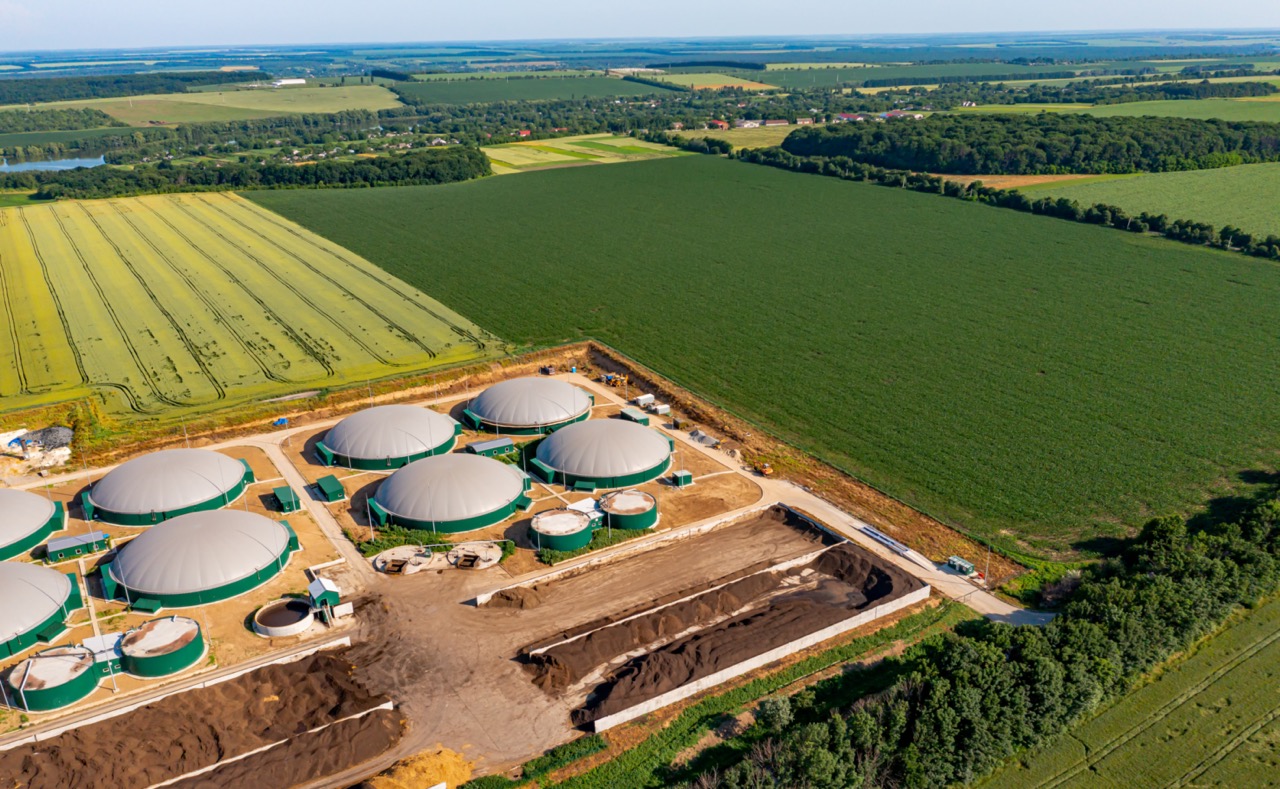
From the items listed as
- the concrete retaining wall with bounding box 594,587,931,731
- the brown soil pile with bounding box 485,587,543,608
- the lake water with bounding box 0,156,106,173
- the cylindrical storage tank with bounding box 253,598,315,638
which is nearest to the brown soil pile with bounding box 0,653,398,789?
the cylindrical storage tank with bounding box 253,598,315,638

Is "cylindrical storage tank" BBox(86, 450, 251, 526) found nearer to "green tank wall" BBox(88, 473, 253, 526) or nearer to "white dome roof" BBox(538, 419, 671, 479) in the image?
"green tank wall" BBox(88, 473, 253, 526)

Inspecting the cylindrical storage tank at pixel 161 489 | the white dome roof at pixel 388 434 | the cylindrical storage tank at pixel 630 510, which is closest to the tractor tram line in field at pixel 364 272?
the white dome roof at pixel 388 434

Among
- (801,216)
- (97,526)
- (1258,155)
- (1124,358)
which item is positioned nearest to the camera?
(97,526)

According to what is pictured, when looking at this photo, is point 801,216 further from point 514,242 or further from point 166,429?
point 166,429

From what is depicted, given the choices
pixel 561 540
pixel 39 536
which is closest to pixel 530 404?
pixel 561 540

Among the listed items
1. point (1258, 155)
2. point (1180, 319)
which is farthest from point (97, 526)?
point (1258, 155)
